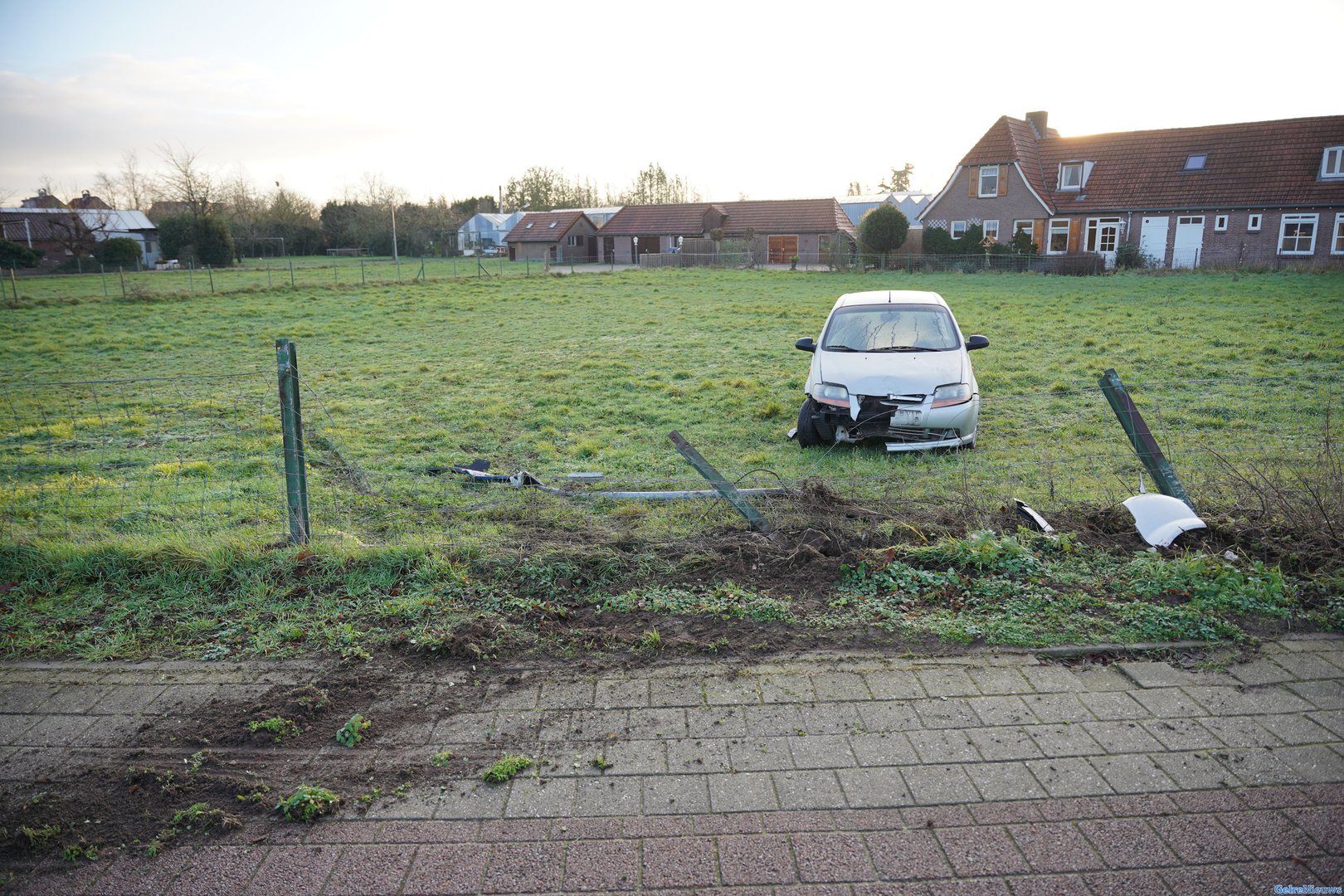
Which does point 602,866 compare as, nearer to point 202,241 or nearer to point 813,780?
point 813,780

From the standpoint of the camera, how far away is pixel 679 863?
116 inches

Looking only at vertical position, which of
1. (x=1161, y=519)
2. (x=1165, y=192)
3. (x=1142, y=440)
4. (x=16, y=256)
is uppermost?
(x=1165, y=192)

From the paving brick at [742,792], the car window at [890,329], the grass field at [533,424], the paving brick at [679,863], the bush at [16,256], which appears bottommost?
the paving brick at [679,863]

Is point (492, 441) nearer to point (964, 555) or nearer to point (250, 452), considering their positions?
point (250, 452)

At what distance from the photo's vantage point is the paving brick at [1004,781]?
328cm

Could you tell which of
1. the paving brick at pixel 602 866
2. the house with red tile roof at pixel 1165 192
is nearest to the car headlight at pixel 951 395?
the paving brick at pixel 602 866

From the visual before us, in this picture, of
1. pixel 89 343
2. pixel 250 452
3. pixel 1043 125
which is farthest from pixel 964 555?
pixel 1043 125

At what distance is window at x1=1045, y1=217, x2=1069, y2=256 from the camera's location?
1683 inches

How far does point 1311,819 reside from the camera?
10.1ft

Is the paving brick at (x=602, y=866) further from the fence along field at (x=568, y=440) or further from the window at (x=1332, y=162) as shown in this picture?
the window at (x=1332, y=162)

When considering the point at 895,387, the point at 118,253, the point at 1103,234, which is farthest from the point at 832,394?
the point at 118,253

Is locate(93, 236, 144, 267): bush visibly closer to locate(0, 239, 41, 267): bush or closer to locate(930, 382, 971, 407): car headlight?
locate(0, 239, 41, 267): bush

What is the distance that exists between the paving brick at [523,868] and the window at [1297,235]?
44.1 metres

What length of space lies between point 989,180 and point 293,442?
44.9 m
